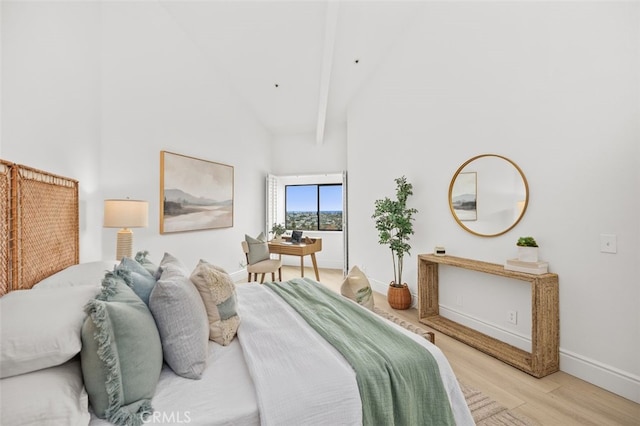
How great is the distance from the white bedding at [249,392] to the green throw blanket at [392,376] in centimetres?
5

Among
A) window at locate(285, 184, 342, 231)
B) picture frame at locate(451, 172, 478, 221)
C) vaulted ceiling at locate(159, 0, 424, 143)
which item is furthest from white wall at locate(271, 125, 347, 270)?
picture frame at locate(451, 172, 478, 221)

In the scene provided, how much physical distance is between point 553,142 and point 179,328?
2855mm

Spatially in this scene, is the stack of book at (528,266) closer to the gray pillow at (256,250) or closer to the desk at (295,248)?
the desk at (295,248)

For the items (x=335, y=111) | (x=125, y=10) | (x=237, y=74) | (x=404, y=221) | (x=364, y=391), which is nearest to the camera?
(x=364, y=391)

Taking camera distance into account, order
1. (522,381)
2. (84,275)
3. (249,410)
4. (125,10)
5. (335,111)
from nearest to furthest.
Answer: (249,410)
(84,275)
(522,381)
(125,10)
(335,111)

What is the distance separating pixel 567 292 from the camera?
210 centimetres

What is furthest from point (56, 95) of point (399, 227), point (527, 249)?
point (527, 249)

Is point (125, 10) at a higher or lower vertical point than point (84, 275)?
higher

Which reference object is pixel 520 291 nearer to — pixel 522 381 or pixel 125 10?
pixel 522 381

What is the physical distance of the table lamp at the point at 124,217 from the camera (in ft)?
8.02

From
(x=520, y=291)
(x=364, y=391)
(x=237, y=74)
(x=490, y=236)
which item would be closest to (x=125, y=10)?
(x=237, y=74)

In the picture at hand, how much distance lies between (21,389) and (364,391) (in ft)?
3.58

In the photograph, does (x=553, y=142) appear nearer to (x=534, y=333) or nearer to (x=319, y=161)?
(x=534, y=333)

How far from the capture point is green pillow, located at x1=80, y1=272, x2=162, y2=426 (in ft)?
2.99
